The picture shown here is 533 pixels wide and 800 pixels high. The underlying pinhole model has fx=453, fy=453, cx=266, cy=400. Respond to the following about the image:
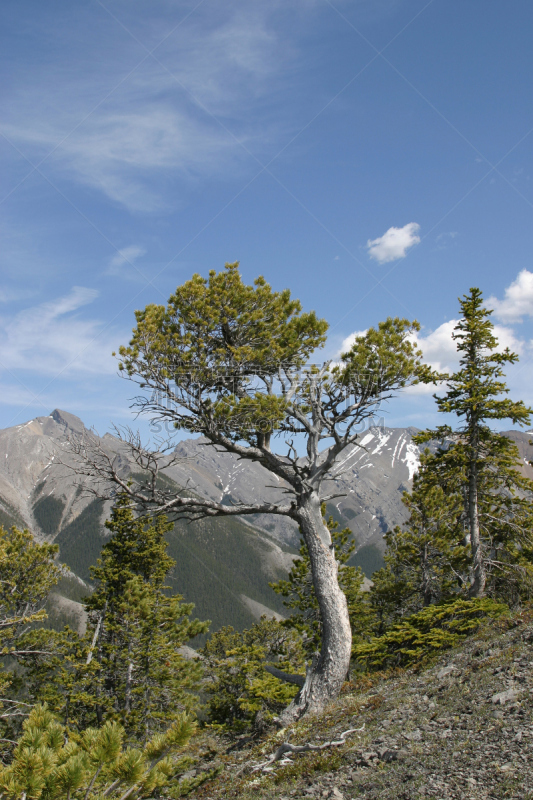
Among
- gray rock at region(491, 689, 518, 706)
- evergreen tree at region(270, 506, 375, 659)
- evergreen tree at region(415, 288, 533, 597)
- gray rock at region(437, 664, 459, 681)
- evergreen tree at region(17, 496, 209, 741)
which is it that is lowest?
evergreen tree at region(17, 496, 209, 741)

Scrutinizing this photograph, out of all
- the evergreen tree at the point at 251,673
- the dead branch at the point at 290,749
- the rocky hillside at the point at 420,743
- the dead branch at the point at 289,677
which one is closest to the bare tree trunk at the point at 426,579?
the evergreen tree at the point at 251,673

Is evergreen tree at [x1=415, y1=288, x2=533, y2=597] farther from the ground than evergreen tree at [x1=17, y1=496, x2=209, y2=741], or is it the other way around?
evergreen tree at [x1=415, y1=288, x2=533, y2=597]

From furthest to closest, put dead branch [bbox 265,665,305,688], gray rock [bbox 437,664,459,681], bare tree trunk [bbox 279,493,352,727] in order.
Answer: dead branch [bbox 265,665,305,688]
bare tree trunk [bbox 279,493,352,727]
gray rock [bbox 437,664,459,681]

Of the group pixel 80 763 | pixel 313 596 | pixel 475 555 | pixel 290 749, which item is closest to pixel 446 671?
pixel 290 749

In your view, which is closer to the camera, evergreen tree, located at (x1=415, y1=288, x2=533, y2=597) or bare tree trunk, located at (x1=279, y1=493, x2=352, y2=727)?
bare tree trunk, located at (x1=279, y1=493, x2=352, y2=727)

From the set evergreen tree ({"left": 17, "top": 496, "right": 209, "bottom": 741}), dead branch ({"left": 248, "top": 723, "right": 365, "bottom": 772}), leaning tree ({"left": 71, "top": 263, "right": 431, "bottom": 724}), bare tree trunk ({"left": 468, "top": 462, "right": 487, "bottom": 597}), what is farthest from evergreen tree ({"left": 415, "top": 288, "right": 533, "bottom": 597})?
evergreen tree ({"left": 17, "top": 496, "right": 209, "bottom": 741})

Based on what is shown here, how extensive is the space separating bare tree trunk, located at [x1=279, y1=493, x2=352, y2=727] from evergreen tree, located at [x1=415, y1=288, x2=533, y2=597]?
627 cm

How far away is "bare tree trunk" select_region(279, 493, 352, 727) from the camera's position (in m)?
10.6

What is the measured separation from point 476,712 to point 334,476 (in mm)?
5858

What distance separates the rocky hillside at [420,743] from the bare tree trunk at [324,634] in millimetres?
628

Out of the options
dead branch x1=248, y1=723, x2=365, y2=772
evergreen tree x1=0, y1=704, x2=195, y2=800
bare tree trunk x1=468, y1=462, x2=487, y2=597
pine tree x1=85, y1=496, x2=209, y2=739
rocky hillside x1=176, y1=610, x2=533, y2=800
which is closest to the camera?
evergreen tree x1=0, y1=704, x2=195, y2=800

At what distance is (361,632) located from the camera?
72.2ft

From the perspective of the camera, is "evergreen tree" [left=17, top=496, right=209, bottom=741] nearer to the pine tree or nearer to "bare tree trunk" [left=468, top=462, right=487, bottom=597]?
the pine tree

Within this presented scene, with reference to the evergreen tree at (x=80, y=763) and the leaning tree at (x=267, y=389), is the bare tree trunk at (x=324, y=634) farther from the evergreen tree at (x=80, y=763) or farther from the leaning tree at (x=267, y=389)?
the evergreen tree at (x=80, y=763)
